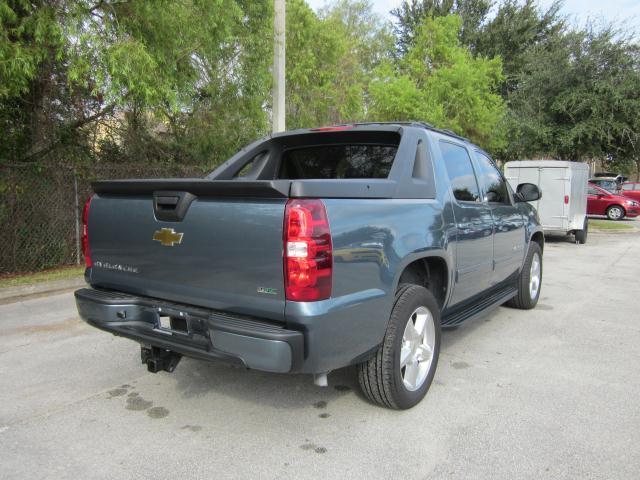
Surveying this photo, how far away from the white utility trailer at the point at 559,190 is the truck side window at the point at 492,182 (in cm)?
780

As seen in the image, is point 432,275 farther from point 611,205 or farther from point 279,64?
point 611,205

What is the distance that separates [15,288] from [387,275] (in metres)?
5.94

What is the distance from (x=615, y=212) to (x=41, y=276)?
854 inches

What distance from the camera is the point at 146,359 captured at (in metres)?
3.19

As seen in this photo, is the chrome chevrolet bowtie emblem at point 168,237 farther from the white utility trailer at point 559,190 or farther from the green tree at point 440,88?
the green tree at point 440,88

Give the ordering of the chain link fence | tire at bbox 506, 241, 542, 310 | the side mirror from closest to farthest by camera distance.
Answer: the side mirror
tire at bbox 506, 241, 542, 310
the chain link fence

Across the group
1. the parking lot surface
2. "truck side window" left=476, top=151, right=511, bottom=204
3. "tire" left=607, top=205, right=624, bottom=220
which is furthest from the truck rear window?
"tire" left=607, top=205, right=624, bottom=220

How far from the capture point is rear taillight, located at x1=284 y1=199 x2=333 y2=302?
2.48m

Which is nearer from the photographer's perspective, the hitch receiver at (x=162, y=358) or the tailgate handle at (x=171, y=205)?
the tailgate handle at (x=171, y=205)

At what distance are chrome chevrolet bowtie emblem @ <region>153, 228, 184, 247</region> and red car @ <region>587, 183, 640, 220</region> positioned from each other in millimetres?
22444

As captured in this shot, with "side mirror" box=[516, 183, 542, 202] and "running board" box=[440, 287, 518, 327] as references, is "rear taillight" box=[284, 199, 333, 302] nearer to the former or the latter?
"running board" box=[440, 287, 518, 327]

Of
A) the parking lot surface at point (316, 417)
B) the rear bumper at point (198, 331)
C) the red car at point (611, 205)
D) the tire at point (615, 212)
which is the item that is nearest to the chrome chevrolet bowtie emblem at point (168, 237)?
the rear bumper at point (198, 331)

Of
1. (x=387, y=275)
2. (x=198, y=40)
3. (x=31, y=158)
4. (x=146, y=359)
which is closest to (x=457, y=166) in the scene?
(x=387, y=275)

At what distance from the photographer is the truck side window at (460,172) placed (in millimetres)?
4072
